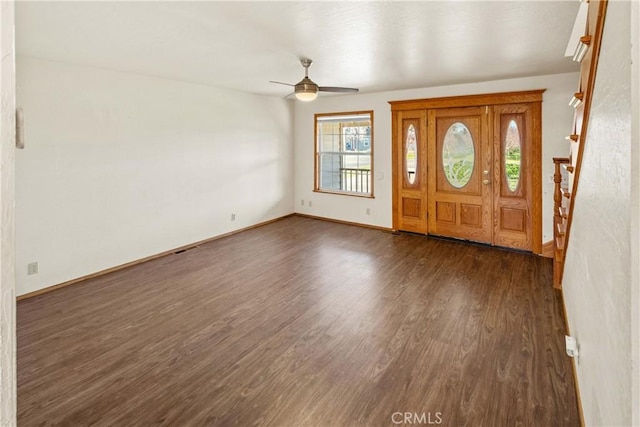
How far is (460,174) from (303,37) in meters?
3.62

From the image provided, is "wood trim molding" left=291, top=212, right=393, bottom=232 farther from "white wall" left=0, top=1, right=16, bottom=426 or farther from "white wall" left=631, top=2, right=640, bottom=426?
"white wall" left=0, top=1, right=16, bottom=426

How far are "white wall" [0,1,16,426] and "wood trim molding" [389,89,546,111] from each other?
5723mm

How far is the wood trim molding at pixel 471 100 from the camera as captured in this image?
4.95m

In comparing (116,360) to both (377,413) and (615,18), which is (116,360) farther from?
(615,18)

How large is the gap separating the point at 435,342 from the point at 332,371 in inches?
35.8

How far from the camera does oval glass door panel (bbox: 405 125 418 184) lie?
6.15 m

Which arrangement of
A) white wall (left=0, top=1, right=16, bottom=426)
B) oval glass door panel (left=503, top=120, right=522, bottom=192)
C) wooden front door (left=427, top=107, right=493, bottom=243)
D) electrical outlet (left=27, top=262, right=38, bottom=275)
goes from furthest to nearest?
1. wooden front door (left=427, top=107, right=493, bottom=243)
2. oval glass door panel (left=503, top=120, right=522, bottom=192)
3. electrical outlet (left=27, top=262, right=38, bottom=275)
4. white wall (left=0, top=1, right=16, bottom=426)

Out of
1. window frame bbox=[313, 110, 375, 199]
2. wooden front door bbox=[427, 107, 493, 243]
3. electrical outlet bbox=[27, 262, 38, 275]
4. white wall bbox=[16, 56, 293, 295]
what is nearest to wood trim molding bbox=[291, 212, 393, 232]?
window frame bbox=[313, 110, 375, 199]

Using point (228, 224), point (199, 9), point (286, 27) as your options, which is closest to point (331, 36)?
point (286, 27)

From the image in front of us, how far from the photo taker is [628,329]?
105 cm

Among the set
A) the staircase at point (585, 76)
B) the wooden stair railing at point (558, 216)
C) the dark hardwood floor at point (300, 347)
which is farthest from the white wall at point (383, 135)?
the dark hardwood floor at point (300, 347)

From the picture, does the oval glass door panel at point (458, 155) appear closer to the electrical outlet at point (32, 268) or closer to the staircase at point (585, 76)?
the staircase at point (585, 76)

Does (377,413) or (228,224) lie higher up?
(228,224)

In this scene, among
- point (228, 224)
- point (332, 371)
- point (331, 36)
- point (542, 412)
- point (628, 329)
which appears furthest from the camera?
point (228, 224)
